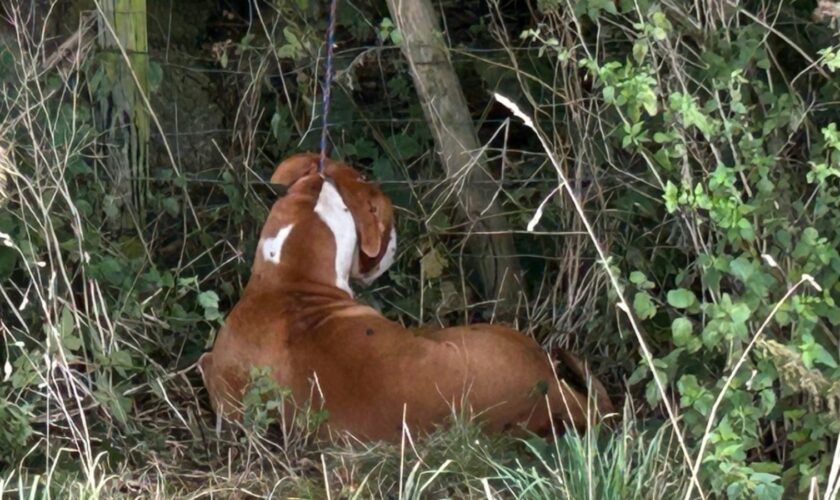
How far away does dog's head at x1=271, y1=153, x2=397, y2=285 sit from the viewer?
3863 mm

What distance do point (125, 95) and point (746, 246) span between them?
2148 mm

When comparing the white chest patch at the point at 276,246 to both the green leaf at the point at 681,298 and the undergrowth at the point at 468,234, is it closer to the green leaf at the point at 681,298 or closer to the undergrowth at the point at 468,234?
the undergrowth at the point at 468,234

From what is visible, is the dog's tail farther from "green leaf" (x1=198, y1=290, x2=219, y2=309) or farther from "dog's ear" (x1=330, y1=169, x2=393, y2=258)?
"green leaf" (x1=198, y1=290, x2=219, y2=309)

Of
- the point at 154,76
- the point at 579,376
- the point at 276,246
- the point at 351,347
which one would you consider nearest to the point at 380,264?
the point at 276,246

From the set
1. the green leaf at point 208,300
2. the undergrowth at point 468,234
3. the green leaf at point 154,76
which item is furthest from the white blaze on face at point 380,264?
the green leaf at point 154,76

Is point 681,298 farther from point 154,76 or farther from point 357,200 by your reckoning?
point 154,76

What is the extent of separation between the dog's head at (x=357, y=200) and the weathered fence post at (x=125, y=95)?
0.63 meters

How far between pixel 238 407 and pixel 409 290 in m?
0.96

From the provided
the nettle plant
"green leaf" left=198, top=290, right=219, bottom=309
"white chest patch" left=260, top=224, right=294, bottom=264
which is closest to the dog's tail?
the nettle plant

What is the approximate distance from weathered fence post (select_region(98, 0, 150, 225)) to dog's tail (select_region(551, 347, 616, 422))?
4.82 ft

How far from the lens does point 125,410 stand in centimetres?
363

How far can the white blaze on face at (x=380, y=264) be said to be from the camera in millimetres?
3988

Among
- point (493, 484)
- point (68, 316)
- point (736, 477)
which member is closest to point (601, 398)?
point (493, 484)

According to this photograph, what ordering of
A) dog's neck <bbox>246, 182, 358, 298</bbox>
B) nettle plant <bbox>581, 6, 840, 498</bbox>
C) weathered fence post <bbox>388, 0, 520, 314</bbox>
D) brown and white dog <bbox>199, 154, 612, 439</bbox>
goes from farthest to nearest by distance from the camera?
weathered fence post <bbox>388, 0, 520, 314</bbox>
dog's neck <bbox>246, 182, 358, 298</bbox>
brown and white dog <bbox>199, 154, 612, 439</bbox>
nettle plant <bbox>581, 6, 840, 498</bbox>
